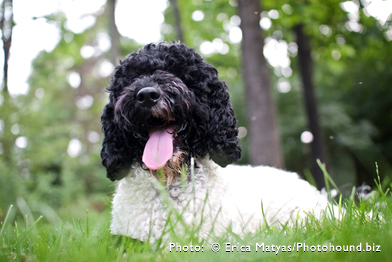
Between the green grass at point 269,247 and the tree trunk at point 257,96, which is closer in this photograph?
the green grass at point 269,247

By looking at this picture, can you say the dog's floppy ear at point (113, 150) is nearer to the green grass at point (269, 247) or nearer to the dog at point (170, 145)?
the dog at point (170, 145)

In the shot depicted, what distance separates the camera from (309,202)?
3.41m

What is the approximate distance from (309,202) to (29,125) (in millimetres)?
7605

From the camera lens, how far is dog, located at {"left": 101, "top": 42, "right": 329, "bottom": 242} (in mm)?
2580

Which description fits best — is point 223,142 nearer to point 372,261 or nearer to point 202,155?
point 202,155

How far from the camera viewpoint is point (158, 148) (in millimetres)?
2617

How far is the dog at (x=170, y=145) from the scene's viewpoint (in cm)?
258

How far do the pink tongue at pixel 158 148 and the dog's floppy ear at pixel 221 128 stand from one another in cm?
42

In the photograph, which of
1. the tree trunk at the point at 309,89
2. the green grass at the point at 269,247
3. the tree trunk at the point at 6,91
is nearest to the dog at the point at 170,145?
the green grass at the point at 269,247

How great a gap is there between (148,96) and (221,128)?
0.81 meters

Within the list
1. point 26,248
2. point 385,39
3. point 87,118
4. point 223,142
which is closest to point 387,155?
point 385,39

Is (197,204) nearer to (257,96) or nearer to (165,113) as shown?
(165,113)

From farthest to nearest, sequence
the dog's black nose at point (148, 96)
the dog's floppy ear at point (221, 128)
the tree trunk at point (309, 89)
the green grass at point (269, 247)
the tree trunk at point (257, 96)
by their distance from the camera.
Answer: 1. the tree trunk at point (309, 89)
2. the tree trunk at point (257, 96)
3. the dog's floppy ear at point (221, 128)
4. the dog's black nose at point (148, 96)
5. the green grass at point (269, 247)

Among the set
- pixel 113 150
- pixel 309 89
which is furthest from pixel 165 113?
pixel 309 89
